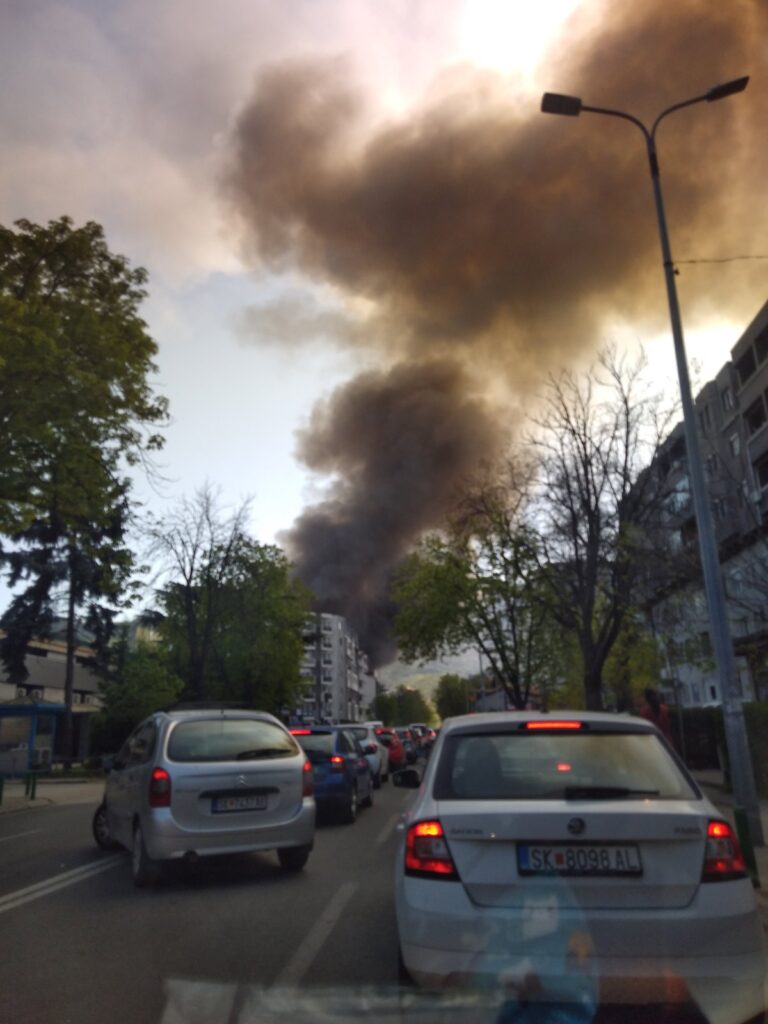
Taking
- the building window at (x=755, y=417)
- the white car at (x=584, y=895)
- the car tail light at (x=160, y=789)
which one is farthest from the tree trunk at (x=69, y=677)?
the white car at (x=584, y=895)

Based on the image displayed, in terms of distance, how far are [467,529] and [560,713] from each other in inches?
1063

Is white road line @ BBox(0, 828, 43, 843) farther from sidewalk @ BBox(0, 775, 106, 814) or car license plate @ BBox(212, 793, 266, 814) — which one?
car license plate @ BBox(212, 793, 266, 814)

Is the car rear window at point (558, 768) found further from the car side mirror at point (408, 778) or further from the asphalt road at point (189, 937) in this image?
the car side mirror at point (408, 778)

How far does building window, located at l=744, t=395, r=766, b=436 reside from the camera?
115 feet

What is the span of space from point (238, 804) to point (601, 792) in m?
4.45

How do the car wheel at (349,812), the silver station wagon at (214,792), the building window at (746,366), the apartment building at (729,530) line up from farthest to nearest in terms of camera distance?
1. the building window at (746,366)
2. the apartment building at (729,530)
3. the car wheel at (349,812)
4. the silver station wagon at (214,792)

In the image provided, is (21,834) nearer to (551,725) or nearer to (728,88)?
(551,725)

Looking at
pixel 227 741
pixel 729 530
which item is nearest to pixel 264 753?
pixel 227 741

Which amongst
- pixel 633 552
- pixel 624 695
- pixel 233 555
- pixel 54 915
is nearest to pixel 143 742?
pixel 54 915

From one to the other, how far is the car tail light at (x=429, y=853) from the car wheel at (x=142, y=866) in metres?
4.23

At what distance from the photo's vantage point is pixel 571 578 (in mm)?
25266

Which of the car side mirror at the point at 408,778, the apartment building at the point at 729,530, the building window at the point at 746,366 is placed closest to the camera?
the car side mirror at the point at 408,778

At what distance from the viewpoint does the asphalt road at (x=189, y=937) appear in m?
4.36

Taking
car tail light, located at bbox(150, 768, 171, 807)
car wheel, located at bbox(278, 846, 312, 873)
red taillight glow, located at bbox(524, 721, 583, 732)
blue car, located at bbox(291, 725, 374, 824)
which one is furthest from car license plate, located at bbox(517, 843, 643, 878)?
blue car, located at bbox(291, 725, 374, 824)
